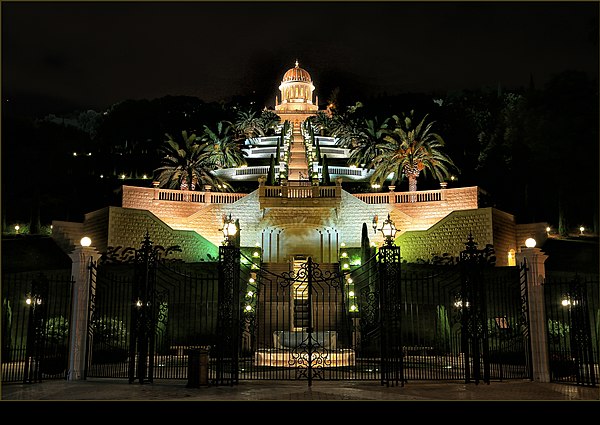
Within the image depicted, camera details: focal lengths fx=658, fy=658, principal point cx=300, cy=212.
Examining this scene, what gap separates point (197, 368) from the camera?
572 inches

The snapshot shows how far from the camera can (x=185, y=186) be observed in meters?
45.9

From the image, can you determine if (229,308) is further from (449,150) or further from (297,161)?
(449,150)

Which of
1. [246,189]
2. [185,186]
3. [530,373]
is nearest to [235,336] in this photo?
[530,373]

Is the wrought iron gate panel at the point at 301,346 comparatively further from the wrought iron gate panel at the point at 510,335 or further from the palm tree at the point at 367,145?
the palm tree at the point at 367,145

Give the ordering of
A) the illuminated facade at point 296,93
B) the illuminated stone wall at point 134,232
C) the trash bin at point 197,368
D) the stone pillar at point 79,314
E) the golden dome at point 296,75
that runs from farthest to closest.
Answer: the golden dome at point 296,75 < the illuminated facade at point 296,93 < the illuminated stone wall at point 134,232 < the stone pillar at point 79,314 < the trash bin at point 197,368

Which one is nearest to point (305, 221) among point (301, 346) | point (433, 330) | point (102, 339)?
point (433, 330)

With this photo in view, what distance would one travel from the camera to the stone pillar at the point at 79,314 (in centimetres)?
1609

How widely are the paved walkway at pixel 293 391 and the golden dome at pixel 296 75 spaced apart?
8681cm

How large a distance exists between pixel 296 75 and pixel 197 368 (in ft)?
290

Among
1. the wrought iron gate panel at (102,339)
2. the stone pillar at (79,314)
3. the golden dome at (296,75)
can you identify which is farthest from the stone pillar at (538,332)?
the golden dome at (296,75)

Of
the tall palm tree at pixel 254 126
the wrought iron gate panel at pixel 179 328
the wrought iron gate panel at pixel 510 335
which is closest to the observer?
the wrought iron gate panel at pixel 510 335

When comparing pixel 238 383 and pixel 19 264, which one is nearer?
pixel 238 383
